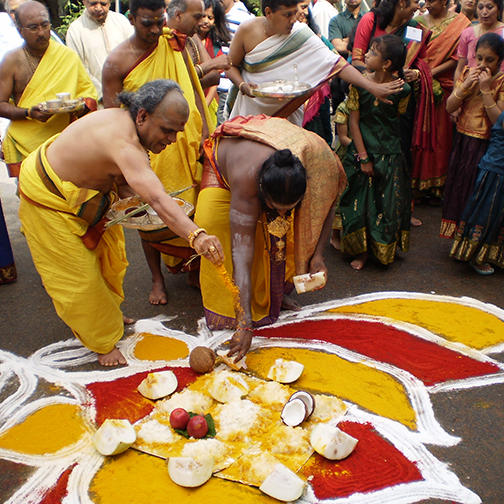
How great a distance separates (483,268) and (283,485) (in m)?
2.94

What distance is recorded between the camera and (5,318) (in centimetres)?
405

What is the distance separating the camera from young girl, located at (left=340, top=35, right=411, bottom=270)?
4348 mm

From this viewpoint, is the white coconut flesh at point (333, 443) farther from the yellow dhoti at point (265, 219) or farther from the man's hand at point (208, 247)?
the yellow dhoti at point (265, 219)

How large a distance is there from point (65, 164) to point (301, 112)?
7.62ft

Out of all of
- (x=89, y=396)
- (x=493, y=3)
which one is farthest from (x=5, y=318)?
(x=493, y=3)

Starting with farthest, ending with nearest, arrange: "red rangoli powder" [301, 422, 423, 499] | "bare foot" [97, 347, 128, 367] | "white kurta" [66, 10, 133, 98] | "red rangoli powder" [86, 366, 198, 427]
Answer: "white kurta" [66, 10, 133, 98] → "bare foot" [97, 347, 128, 367] → "red rangoli powder" [86, 366, 198, 427] → "red rangoli powder" [301, 422, 423, 499]

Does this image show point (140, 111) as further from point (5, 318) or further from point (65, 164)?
point (5, 318)

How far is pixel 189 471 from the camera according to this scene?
2479mm

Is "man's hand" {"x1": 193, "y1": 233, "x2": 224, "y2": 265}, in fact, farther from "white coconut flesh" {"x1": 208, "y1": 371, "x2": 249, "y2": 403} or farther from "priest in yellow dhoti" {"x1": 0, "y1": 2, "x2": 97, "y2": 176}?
"priest in yellow dhoti" {"x1": 0, "y1": 2, "x2": 97, "y2": 176}

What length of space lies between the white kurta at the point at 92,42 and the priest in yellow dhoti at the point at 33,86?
3.74 feet

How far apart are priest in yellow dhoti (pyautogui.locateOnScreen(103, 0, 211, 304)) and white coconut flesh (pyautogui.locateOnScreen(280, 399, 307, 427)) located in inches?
63.6

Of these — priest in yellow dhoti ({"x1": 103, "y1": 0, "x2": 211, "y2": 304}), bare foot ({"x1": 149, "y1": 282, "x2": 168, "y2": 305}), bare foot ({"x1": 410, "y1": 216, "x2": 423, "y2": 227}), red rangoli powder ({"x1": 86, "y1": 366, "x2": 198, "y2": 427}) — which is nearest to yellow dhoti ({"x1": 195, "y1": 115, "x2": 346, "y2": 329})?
priest in yellow dhoti ({"x1": 103, "y1": 0, "x2": 211, "y2": 304})

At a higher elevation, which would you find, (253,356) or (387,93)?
(387,93)

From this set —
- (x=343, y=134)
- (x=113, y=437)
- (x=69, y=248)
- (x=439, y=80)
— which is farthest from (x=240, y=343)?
(x=439, y=80)
